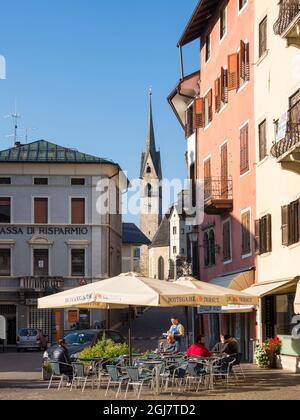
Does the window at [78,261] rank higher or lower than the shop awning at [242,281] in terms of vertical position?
higher

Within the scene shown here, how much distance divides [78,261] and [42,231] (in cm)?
288

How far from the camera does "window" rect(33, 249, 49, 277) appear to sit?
5619 centimetres

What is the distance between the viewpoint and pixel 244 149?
3347 centimetres

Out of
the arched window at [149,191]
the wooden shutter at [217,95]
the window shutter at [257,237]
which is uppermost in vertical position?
the arched window at [149,191]

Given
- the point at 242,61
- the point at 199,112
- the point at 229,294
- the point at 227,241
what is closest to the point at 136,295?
the point at 229,294

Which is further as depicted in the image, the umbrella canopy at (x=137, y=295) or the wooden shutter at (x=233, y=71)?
the wooden shutter at (x=233, y=71)

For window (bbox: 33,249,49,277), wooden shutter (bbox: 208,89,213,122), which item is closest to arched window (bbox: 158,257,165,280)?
window (bbox: 33,249,49,277)

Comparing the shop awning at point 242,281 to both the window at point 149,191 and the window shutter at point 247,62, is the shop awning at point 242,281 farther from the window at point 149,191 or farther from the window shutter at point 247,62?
the window at point 149,191

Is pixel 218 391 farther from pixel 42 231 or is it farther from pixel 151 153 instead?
pixel 151 153

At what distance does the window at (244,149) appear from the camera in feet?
108

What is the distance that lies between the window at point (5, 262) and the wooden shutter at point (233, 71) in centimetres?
2545

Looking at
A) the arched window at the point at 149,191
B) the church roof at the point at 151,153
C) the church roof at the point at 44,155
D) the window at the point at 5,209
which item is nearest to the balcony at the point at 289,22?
the church roof at the point at 44,155

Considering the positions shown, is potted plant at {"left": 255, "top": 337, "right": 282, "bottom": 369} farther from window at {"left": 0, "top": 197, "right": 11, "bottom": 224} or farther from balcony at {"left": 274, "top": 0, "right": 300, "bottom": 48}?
window at {"left": 0, "top": 197, "right": 11, "bottom": 224}
